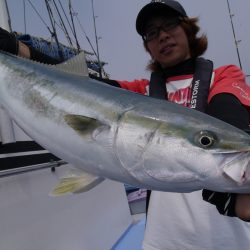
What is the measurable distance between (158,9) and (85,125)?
3.13 feet

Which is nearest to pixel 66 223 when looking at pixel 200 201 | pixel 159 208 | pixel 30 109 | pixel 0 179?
pixel 0 179

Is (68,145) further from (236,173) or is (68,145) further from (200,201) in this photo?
(200,201)

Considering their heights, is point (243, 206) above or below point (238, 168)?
below

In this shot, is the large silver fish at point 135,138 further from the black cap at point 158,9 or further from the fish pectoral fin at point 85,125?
the black cap at point 158,9

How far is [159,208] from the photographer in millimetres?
1848

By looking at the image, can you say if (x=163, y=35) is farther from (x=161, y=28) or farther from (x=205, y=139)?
(x=205, y=139)

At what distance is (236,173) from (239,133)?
15cm

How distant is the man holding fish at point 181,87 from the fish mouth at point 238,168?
64cm

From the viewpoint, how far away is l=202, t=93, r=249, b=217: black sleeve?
3.87ft

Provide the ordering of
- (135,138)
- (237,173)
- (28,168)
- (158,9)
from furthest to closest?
(28,168), (158,9), (135,138), (237,173)

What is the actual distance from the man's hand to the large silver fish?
0.22 m

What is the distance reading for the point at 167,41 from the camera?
180 centimetres

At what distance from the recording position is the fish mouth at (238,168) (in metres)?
0.87

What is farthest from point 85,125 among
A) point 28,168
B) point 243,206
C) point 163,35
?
point 28,168
